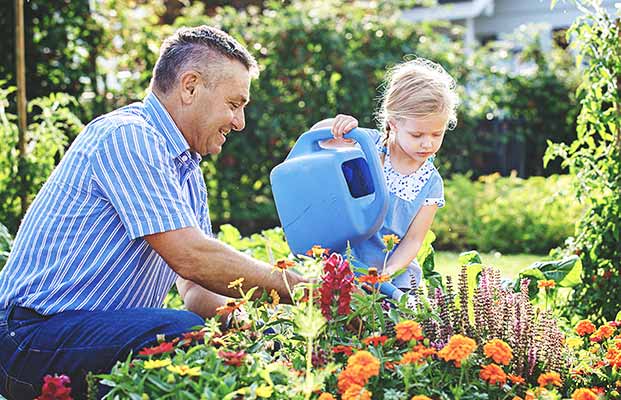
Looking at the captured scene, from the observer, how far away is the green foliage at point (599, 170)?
3.36 meters

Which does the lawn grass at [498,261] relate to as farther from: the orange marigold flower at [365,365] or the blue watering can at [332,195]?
the orange marigold flower at [365,365]

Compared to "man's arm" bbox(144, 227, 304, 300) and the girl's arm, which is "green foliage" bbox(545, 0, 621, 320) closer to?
the girl's arm

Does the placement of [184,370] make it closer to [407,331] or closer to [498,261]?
[407,331]

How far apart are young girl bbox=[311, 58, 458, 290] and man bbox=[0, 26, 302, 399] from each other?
0.47 metres

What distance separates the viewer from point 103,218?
7.63 feet

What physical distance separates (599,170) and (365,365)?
6.78 feet

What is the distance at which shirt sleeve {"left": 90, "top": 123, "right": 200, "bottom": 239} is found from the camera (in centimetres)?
221

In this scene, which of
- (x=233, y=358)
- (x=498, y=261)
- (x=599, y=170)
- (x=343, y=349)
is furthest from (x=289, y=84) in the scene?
(x=233, y=358)

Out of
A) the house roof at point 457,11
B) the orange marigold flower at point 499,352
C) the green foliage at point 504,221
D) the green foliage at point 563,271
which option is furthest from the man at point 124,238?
the house roof at point 457,11

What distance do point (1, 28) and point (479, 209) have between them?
3.76m

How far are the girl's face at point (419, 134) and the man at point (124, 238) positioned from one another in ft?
1.84

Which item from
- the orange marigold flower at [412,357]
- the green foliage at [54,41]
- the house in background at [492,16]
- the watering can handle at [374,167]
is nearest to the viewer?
the orange marigold flower at [412,357]

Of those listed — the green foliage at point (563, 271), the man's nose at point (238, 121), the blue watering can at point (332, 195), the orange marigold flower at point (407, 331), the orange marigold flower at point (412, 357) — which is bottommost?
the green foliage at point (563, 271)

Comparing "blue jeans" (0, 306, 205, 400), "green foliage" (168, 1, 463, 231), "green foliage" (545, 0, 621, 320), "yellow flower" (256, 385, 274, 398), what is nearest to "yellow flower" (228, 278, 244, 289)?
"blue jeans" (0, 306, 205, 400)
